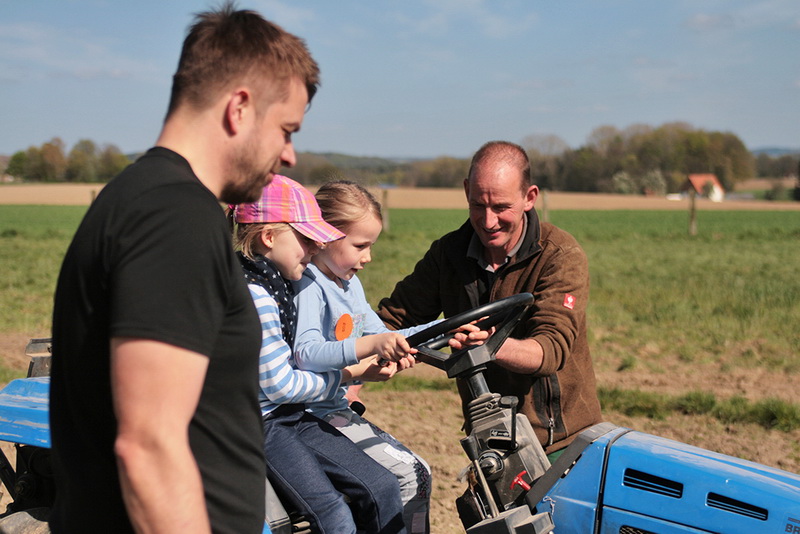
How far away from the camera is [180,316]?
1.23 meters

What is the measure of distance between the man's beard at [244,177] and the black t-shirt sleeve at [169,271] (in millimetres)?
129

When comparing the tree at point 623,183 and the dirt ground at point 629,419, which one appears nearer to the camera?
the dirt ground at point 629,419

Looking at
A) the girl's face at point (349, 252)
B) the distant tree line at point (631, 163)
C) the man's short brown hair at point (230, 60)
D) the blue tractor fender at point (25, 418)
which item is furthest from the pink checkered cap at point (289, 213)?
the distant tree line at point (631, 163)

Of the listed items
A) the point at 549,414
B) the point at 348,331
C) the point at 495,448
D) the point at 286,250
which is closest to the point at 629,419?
the point at 549,414

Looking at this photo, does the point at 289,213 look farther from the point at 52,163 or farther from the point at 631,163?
the point at 631,163

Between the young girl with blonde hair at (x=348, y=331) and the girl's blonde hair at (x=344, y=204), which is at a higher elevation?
the girl's blonde hair at (x=344, y=204)

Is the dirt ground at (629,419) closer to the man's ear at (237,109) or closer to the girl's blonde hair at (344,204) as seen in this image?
the girl's blonde hair at (344,204)

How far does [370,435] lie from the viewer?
2.79 meters

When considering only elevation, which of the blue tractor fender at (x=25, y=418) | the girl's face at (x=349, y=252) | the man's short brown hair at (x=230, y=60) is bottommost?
the blue tractor fender at (x=25, y=418)

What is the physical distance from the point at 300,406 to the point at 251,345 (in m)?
1.25

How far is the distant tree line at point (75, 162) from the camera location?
98.3 ft

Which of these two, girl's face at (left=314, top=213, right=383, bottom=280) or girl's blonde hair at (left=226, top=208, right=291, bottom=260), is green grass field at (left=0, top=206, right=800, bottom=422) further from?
girl's blonde hair at (left=226, top=208, right=291, bottom=260)

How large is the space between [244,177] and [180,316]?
0.32 meters

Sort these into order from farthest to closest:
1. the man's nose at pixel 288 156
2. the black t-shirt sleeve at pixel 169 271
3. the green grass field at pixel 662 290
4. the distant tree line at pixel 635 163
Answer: the distant tree line at pixel 635 163 < the green grass field at pixel 662 290 < the man's nose at pixel 288 156 < the black t-shirt sleeve at pixel 169 271
